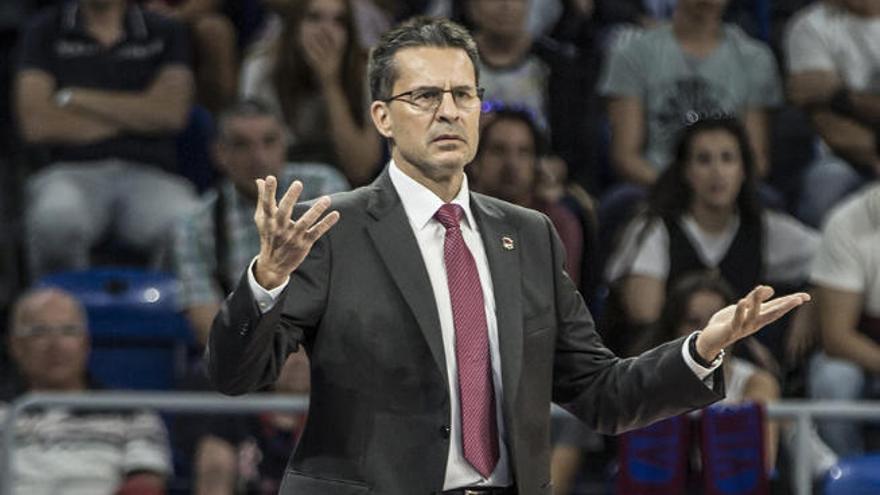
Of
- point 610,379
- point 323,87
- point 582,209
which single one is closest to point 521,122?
point 582,209

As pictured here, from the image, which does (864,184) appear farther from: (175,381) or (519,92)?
(175,381)

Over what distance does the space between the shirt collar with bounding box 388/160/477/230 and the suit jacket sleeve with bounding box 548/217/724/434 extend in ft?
0.74

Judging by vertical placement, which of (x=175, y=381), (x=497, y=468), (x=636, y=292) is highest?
(x=497, y=468)

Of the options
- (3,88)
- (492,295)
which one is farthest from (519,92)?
(492,295)

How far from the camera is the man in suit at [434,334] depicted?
3311 millimetres

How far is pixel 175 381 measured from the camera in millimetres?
7160

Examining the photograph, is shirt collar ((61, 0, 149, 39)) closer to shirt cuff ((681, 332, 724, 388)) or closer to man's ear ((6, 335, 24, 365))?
man's ear ((6, 335, 24, 365))

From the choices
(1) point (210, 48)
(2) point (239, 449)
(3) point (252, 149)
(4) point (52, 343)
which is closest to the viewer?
(2) point (239, 449)

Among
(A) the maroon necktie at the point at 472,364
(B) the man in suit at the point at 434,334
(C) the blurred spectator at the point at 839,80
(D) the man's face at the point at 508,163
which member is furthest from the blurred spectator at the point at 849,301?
(A) the maroon necktie at the point at 472,364

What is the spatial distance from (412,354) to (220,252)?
3.79m

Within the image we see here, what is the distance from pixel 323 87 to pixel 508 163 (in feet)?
3.27

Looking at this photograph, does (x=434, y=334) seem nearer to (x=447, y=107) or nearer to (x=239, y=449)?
(x=447, y=107)

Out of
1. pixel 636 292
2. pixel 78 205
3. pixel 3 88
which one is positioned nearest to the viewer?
pixel 636 292

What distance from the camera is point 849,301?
22.3 ft
